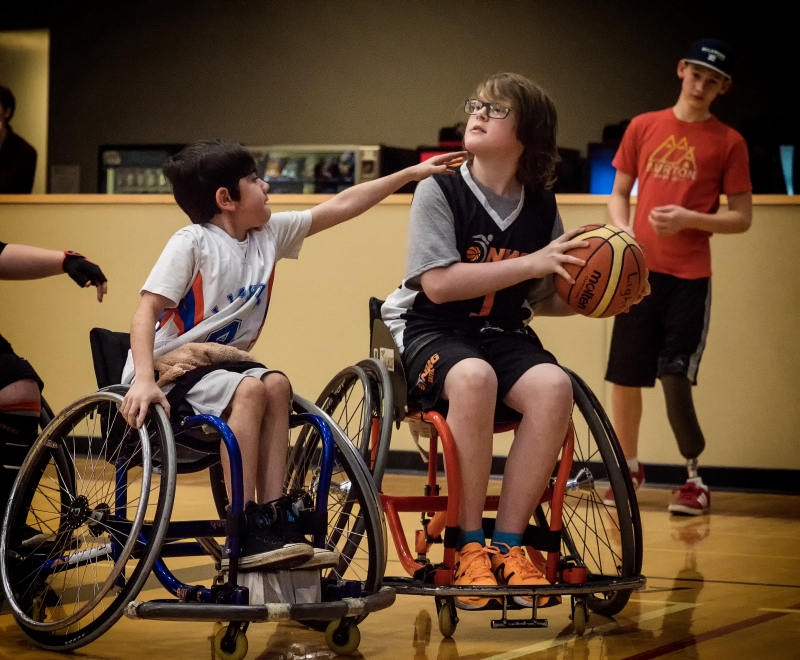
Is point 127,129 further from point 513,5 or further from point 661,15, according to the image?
point 661,15

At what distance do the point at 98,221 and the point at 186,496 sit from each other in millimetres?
1736

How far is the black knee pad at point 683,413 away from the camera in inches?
165

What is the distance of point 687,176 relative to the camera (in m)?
4.15

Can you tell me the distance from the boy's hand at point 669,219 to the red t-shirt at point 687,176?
0.14 meters

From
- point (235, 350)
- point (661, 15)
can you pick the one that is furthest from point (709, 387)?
point (661, 15)

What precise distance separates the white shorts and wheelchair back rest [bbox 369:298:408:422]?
1.29 feet

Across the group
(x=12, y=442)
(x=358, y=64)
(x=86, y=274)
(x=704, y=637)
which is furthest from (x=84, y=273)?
(x=358, y=64)

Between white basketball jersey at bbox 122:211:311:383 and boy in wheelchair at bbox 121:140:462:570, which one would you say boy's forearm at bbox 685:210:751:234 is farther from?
white basketball jersey at bbox 122:211:311:383

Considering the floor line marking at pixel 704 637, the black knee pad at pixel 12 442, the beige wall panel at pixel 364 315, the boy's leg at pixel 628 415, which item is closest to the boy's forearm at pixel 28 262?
the black knee pad at pixel 12 442

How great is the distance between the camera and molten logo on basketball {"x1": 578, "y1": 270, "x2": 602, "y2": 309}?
239 cm

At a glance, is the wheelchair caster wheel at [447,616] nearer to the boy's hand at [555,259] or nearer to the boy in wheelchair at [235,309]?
the boy in wheelchair at [235,309]

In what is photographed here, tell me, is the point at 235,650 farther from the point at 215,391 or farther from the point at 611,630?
the point at 611,630

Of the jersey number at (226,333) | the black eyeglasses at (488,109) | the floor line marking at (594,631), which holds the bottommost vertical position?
the floor line marking at (594,631)

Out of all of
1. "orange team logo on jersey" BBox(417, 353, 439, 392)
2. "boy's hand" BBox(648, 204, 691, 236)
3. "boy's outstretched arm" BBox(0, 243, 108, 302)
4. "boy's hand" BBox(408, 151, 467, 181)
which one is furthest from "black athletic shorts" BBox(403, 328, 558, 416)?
"boy's hand" BBox(648, 204, 691, 236)
